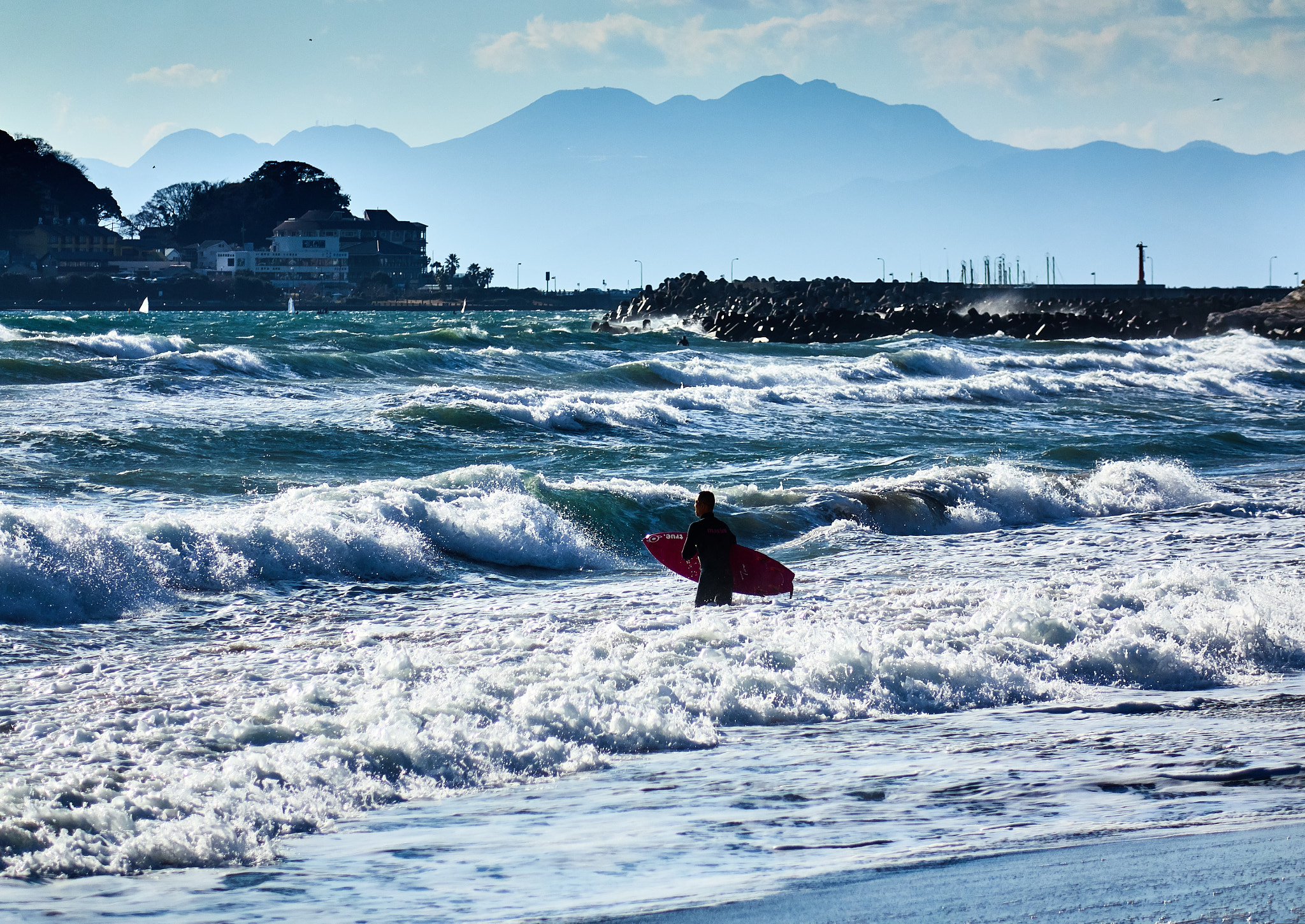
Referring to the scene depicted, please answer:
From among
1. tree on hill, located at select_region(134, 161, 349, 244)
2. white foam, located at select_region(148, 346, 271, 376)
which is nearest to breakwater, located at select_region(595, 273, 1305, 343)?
white foam, located at select_region(148, 346, 271, 376)

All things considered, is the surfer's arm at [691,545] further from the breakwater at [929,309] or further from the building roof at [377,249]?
the building roof at [377,249]

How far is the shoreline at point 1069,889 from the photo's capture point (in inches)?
151

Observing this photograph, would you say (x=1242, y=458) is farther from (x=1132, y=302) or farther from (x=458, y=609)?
(x=1132, y=302)

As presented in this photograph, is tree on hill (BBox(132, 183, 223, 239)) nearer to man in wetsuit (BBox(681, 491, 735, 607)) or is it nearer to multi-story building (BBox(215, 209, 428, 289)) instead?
multi-story building (BBox(215, 209, 428, 289))

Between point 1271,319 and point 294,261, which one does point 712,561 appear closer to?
point 1271,319

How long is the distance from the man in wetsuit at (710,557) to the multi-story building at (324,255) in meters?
156

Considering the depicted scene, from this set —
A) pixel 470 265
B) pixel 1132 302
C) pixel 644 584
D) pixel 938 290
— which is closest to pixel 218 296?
pixel 470 265

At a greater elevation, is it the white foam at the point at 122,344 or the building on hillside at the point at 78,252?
the building on hillside at the point at 78,252

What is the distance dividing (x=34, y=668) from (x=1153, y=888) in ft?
22.1

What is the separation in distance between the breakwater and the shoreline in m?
54.5

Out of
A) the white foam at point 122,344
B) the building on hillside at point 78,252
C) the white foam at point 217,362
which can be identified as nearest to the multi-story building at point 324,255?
the building on hillside at point 78,252

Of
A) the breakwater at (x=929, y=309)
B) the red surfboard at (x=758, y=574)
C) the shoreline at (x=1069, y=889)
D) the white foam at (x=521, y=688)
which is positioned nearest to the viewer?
the shoreline at (x=1069, y=889)

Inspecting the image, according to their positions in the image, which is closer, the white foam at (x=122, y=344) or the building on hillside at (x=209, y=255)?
the white foam at (x=122, y=344)

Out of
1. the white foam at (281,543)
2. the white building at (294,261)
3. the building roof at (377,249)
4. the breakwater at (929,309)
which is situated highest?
the building roof at (377,249)
